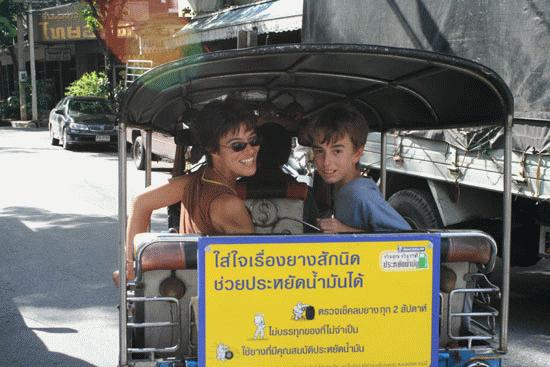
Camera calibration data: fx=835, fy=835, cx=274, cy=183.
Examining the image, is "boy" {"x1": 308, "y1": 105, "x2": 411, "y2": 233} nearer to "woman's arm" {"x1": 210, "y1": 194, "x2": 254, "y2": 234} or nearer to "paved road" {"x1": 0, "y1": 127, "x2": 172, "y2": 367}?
"woman's arm" {"x1": 210, "y1": 194, "x2": 254, "y2": 234}

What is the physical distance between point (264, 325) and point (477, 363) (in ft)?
3.20

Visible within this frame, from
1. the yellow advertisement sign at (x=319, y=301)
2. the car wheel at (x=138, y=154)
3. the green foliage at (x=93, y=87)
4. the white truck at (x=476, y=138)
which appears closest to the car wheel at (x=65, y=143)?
the car wheel at (x=138, y=154)

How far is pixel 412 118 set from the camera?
498 centimetres

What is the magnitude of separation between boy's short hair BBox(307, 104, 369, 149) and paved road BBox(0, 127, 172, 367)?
115 inches

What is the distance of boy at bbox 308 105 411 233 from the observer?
3.85m

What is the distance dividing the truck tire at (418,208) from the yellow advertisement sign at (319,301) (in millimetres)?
3765

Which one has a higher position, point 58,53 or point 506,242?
point 58,53

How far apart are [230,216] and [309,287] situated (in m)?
0.62

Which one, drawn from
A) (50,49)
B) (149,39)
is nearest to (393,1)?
(149,39)

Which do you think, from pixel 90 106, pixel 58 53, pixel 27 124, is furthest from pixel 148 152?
pixel 58 53

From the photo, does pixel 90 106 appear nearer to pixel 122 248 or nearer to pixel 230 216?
pixel 230 216

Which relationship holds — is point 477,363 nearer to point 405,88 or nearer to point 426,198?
point 405,88

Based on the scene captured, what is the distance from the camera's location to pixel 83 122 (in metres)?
24.0

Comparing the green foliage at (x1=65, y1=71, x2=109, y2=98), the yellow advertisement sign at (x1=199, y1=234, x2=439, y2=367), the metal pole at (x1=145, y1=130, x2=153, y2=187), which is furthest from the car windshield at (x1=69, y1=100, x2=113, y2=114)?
the yellow advertisement sign at (x1=199, y1=234, x2=439, y2=367)
